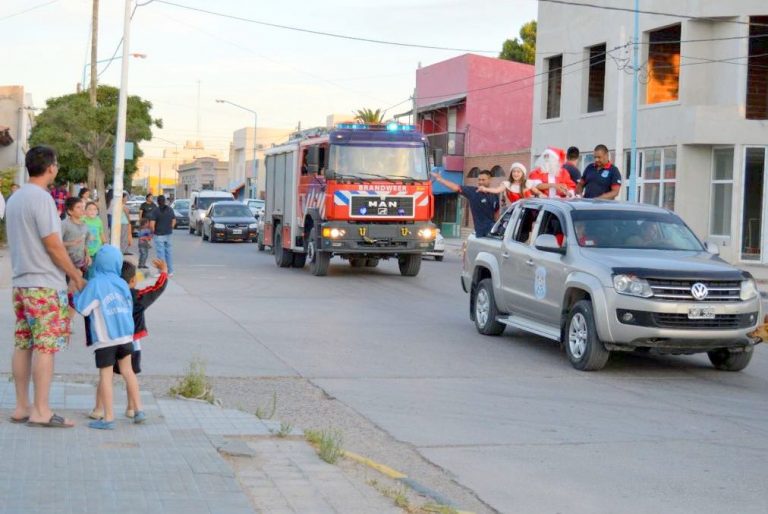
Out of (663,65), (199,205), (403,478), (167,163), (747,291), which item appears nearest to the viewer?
(403,478)

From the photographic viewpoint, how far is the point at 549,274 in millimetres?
12547

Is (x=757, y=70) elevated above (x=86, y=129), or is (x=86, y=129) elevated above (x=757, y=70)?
(x=757, y=70)

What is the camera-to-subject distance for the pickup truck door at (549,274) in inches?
484

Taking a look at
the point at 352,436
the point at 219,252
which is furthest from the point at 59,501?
the point at 219,252

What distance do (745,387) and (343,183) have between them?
1302cm

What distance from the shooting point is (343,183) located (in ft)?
75.4

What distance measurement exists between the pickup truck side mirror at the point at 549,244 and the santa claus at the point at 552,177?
438 cm

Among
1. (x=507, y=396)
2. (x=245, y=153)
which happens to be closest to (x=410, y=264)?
(x=507, y=396)

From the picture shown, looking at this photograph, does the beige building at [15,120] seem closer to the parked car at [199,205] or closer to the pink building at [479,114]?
the parked car at [199,205]

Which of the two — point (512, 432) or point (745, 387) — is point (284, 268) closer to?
point (745, 387)

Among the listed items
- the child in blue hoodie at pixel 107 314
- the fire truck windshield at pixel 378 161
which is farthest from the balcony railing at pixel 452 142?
the child in blue hoodie at pixel 107 314

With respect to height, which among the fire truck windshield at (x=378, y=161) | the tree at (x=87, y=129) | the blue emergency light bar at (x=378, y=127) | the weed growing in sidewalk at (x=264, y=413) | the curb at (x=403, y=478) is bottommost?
the curb at (x=403, y=478)

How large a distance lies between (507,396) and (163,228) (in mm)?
14903

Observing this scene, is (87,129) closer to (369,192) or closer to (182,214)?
(182,214)
